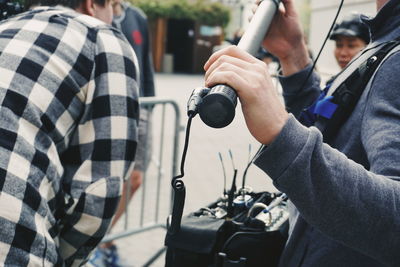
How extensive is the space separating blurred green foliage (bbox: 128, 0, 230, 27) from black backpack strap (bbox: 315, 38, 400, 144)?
28.4m

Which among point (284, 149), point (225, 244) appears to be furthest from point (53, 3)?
point (284, 149)

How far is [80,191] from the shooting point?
1799 mm

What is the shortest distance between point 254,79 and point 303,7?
90.8 ft

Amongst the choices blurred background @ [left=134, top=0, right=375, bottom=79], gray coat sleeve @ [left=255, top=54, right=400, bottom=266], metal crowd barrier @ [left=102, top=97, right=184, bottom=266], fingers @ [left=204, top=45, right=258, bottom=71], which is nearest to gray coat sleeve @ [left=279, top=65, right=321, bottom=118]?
gray coat sleeve @ [left=255, top=54, right=400, bottom=266]

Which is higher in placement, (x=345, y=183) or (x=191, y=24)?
(x=345, y=183)

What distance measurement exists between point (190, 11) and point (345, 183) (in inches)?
1159

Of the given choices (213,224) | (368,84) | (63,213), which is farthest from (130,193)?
(368,84)

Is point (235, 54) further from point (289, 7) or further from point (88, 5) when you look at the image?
point (88, 5)

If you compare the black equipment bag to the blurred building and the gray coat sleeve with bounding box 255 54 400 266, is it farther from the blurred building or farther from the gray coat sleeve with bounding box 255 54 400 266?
the blurred building

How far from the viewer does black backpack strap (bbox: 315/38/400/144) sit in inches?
51.2

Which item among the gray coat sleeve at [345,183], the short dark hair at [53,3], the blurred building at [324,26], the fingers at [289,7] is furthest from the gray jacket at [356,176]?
the blurred building at [324,26]

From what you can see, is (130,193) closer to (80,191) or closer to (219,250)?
(80,191)

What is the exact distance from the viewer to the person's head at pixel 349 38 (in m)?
4.17

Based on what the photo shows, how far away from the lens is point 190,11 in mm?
29672
